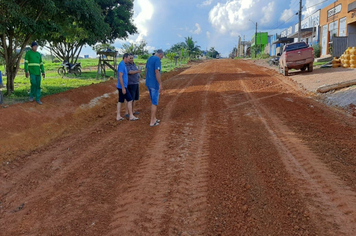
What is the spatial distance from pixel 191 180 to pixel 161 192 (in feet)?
1.66

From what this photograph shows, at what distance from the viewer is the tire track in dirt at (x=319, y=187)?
3102 millimetres

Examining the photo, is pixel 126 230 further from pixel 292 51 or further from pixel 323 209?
pixel 292 51

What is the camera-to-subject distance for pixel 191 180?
4.11 m

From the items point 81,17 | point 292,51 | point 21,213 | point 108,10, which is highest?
point 108,10

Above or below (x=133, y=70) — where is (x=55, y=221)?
below

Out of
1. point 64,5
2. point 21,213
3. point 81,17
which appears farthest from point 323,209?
point 81,17

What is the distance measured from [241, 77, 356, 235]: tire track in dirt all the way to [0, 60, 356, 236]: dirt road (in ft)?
0.04

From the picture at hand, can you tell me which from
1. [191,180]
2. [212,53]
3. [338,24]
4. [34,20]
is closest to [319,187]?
[191,180]

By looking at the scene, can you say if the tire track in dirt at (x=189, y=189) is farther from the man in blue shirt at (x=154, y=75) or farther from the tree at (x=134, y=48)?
the tree at (x=134, y=48)

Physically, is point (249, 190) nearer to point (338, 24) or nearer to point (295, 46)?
point (295, 46)

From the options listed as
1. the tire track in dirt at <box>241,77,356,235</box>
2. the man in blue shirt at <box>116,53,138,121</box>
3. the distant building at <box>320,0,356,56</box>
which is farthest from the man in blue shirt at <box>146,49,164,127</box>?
the distant building at <box>320,0,356,56</box>

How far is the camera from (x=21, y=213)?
3.59 m

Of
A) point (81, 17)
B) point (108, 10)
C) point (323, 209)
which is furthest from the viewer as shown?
point (108, 10)

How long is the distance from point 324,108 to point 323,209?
6289 mm
